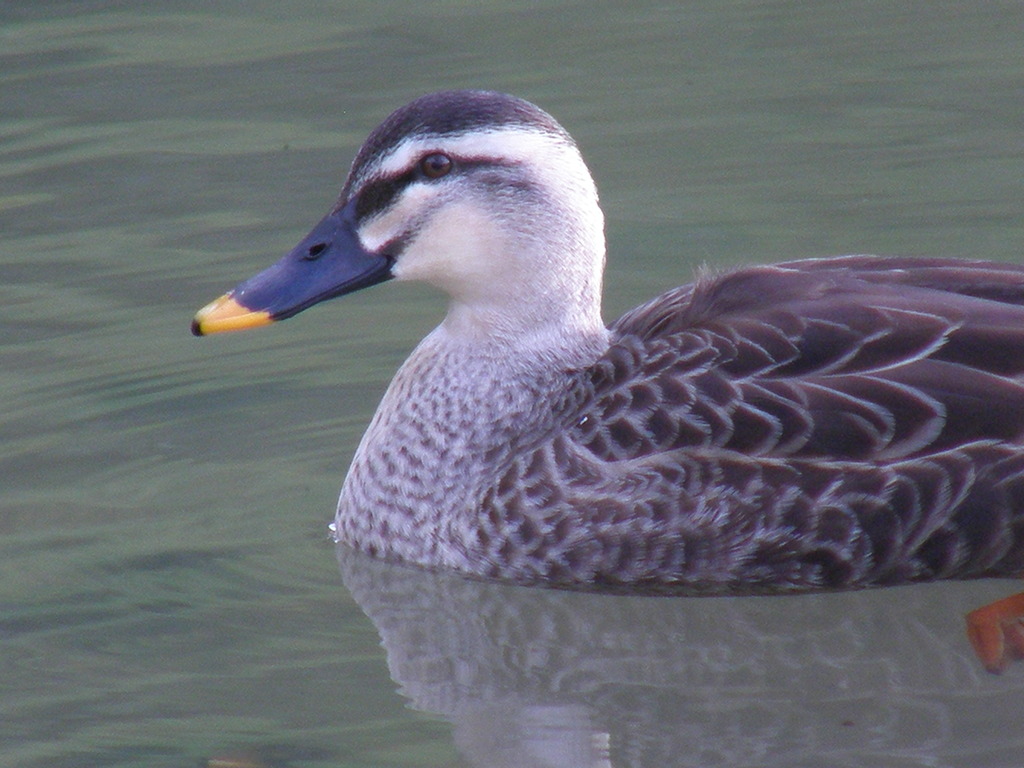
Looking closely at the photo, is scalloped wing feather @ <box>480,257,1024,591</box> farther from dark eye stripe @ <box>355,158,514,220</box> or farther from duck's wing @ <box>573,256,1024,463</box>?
dark eye stripe @ <box>355,158,514,220</box>

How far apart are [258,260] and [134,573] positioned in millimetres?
2779

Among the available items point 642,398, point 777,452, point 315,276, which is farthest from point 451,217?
point 777,452

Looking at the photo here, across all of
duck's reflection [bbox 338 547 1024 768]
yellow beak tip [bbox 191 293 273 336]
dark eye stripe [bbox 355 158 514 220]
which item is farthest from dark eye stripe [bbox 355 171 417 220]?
duck's reflection [bbox 338 547 1024 768]

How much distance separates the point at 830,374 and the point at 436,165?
1442mm

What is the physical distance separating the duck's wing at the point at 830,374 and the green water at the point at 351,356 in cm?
53

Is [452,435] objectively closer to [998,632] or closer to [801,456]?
[801,456]

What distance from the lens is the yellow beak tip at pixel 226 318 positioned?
6.21 meters

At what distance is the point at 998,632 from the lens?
5820 mm

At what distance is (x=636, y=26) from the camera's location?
11.7 meters

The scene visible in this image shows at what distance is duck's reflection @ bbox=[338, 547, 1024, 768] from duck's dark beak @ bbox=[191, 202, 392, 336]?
94 centimetres

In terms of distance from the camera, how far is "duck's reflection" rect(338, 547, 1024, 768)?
527 centimetres

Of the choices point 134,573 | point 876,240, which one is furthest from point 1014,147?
point 134,573

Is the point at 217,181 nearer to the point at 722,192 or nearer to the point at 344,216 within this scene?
the point at 722,192

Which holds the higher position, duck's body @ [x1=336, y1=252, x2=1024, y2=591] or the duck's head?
the duck's head
